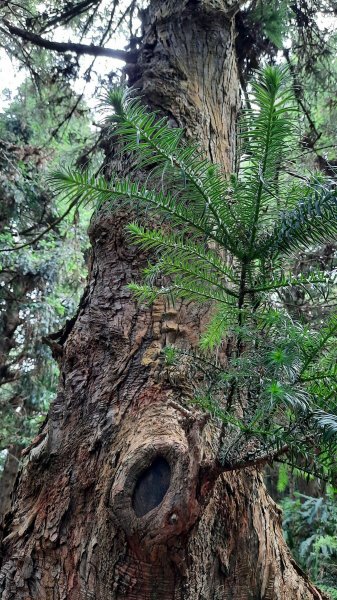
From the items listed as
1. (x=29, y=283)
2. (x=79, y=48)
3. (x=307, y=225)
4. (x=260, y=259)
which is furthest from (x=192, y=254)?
(x=29, y=283)

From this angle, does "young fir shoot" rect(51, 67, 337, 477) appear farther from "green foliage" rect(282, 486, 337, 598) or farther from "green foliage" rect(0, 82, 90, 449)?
"green foliage" rect(0, 82, 90, 449)

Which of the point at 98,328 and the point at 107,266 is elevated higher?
the point at 107,266

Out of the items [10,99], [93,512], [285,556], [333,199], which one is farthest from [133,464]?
[10,99]

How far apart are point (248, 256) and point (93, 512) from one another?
0.90m

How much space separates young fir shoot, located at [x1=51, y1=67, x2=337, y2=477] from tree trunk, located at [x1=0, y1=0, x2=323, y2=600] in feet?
0.73

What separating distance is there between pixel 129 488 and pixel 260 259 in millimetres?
699

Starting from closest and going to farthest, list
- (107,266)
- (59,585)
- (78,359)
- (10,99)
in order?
(59,585) < (78,359) < (107,266) < (10,99)

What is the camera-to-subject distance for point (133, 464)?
1.40 metres

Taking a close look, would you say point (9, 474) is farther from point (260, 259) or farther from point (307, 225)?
point (307, 225)

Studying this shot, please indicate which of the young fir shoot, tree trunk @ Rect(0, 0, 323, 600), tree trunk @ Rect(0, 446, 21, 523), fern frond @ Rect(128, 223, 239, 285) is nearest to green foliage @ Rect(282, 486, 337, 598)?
tree trunk @ Rect(0, 0, 323, 600)

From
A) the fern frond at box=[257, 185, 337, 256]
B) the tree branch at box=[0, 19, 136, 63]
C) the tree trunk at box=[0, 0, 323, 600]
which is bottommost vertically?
the tree trunk at box=[0, 0, 323, 600]

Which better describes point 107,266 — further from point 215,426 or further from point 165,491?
point 165,491

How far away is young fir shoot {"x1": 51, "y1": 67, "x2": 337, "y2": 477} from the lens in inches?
41.8

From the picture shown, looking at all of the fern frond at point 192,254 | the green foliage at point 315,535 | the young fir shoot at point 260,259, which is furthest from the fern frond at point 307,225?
the green foliage at point 315,535
